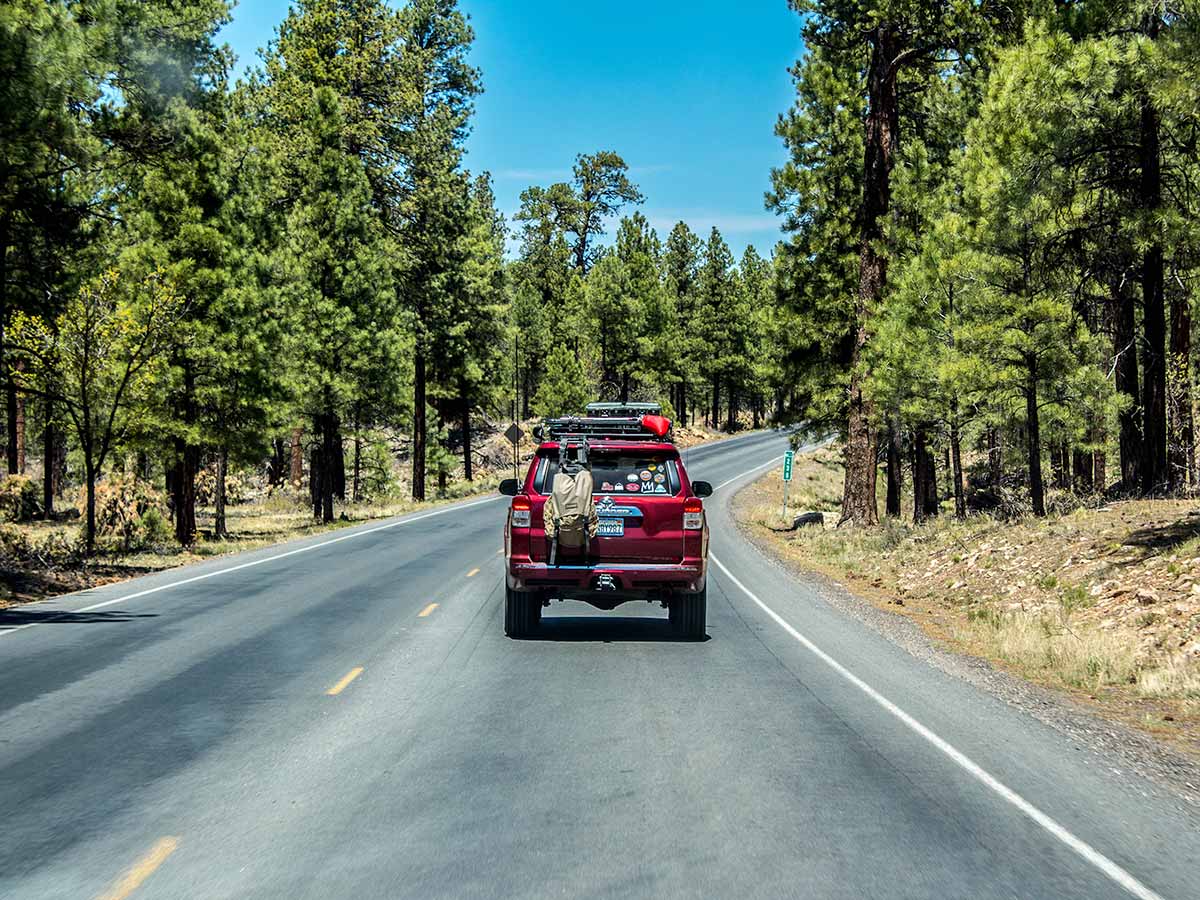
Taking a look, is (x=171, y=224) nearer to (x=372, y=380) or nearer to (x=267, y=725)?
(x=372, y=380)

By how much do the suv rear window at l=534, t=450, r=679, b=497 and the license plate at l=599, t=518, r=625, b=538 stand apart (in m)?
0.35

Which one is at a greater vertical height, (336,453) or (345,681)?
(336,453)

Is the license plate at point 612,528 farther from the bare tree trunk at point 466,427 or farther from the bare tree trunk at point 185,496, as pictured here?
the bare tree trunk at point 466,427

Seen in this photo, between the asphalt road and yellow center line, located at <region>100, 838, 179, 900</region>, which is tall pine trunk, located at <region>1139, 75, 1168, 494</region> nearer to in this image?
the asphalt road

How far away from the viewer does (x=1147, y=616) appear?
12.5 m

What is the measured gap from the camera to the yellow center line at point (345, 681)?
30.4 feet

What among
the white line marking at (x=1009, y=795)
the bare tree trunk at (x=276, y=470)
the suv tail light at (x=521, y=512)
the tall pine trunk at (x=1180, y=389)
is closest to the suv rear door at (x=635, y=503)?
the suv tail light at (x=521, y=512)

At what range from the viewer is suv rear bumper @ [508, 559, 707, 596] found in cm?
1192

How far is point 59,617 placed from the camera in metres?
14.3

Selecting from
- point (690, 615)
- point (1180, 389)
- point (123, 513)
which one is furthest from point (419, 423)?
point (690, 615)

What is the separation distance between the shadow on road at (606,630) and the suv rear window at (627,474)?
72.2 inches

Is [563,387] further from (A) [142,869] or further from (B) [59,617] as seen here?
(A) [142,869]

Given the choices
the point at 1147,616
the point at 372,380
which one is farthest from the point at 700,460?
the point at 1147,616

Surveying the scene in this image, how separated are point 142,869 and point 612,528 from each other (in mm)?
7470
